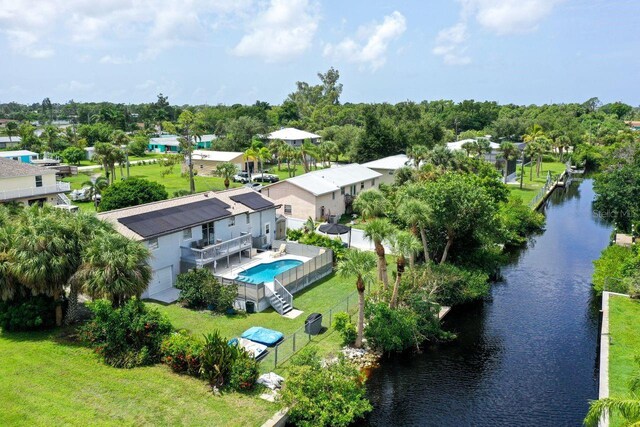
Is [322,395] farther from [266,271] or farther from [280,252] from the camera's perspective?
[280,252]

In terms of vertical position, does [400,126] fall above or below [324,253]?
above

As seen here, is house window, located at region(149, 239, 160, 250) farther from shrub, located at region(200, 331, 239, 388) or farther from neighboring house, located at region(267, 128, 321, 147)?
neighboring house, located at region(267, 128, 321, 147)

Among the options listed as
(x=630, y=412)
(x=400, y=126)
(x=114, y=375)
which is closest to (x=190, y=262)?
(x=114, y=375)

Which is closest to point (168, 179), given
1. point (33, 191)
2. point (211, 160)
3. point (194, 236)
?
point (211, 160)

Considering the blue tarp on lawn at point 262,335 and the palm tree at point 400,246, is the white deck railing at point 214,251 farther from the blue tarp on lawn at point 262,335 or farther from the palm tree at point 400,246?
the palm tree at point 400,246

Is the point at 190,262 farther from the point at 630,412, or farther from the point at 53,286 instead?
the point at 630,412
